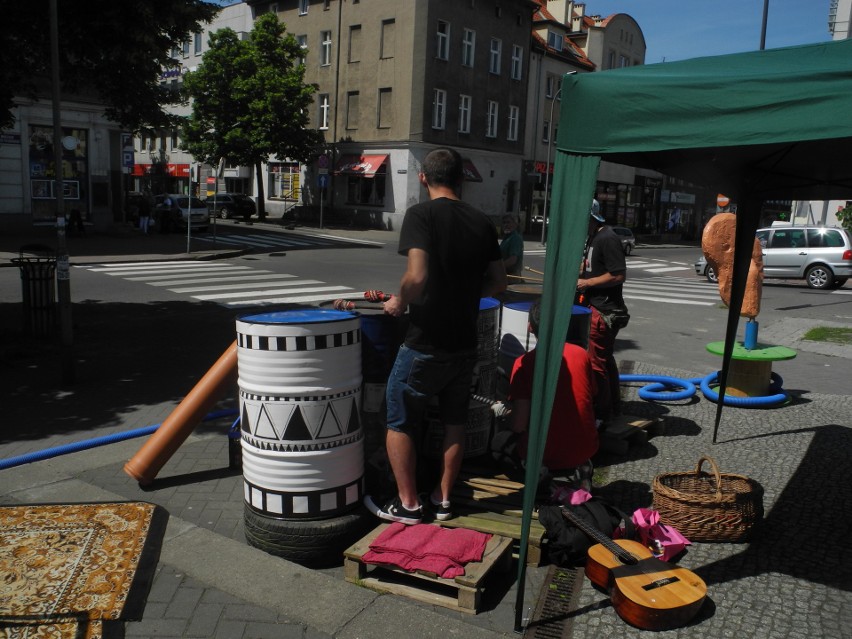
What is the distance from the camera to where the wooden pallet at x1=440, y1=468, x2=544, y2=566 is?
13.0 ft

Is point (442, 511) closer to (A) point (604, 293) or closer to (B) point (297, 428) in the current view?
(B) point (297, 428)

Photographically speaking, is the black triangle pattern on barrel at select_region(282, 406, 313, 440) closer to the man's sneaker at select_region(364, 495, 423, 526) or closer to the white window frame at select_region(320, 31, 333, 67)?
the man's sneaker at select_region(364, 495, 423, 526)

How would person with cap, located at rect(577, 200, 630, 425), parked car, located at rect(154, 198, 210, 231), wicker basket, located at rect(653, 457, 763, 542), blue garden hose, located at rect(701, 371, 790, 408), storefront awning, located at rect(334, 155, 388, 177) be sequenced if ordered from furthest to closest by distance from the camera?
storefront awning, located at rect(334, 155, 388, 177), parked car, located at rect(154, 198, 210, 231), blue garden hose, located at rect(701, 371, 790, 408), person with cap, located at rect(577, 200, 630, 425), wicker basket, located at rect(653, 457, 763, 542)

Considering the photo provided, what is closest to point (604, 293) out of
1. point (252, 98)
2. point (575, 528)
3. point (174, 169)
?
point (575, 528)

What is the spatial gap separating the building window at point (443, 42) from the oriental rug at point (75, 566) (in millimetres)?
36197

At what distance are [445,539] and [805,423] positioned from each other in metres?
4.62

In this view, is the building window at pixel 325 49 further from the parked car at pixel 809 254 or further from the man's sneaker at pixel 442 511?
the man's sneaker at pixel 442 511

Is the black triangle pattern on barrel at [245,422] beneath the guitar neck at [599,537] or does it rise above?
above

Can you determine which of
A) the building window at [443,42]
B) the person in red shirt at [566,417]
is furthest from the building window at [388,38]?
the person in red shirt at [566,417]

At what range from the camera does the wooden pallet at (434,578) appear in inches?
138

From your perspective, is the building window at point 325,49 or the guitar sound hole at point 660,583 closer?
the guitar sound hole at point 660,583

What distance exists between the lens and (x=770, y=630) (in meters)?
3.40

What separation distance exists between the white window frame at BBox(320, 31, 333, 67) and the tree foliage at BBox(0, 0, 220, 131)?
1295 inches

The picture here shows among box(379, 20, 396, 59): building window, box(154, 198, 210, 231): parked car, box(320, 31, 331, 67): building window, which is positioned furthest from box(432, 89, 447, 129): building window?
box(154, 198, 210, 231): parked car
